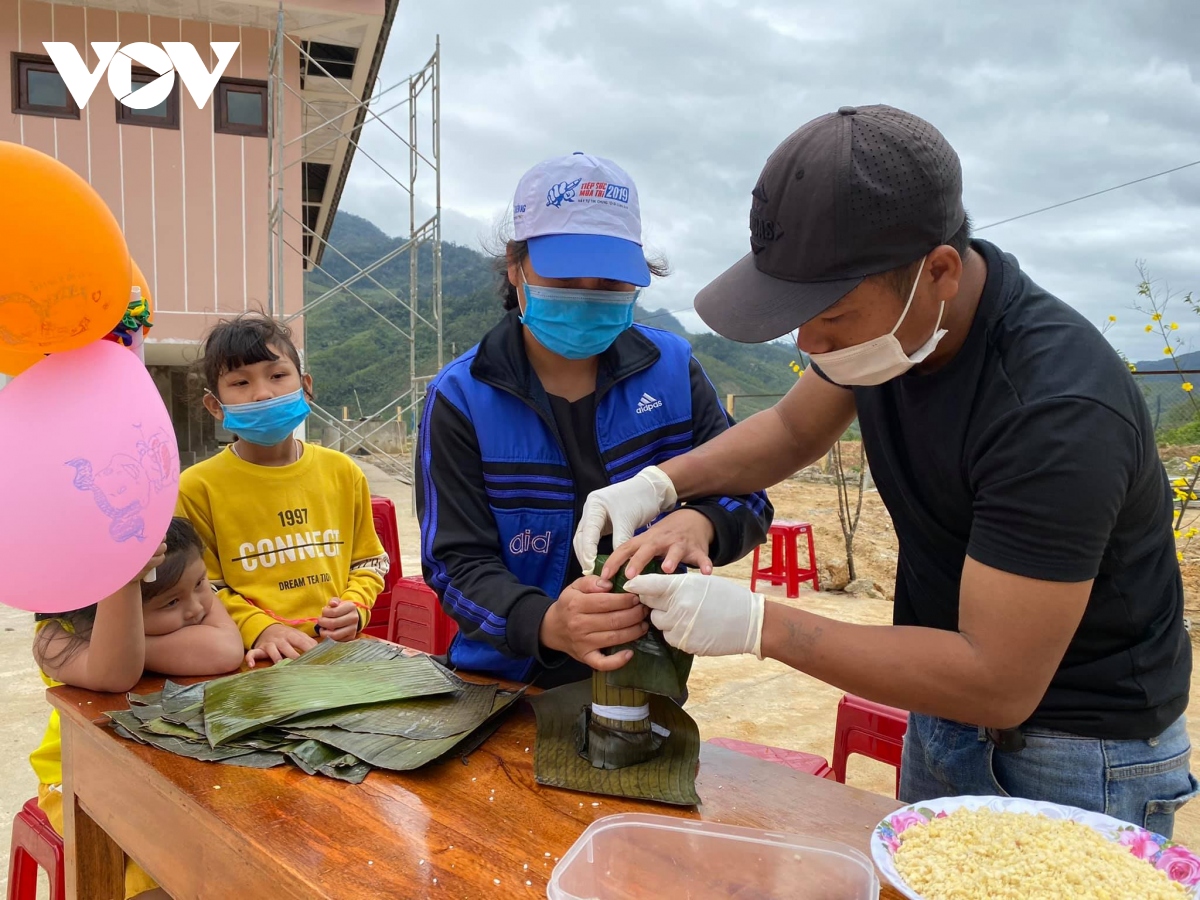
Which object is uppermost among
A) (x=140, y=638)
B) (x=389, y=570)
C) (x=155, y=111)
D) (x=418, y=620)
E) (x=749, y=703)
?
(x=155, y=111)

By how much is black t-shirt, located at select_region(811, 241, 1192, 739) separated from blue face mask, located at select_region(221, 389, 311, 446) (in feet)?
5.77

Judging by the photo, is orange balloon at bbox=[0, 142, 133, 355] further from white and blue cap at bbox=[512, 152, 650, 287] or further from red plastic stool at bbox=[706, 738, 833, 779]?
red plastic stool at bbox=[706, 738, 833, 779]

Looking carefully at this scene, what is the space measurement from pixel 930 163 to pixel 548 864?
1.19 metres

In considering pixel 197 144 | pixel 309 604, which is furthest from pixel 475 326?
pixel 309 604

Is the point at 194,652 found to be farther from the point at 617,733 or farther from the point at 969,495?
the point at 969,495

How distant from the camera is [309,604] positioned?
2662mm

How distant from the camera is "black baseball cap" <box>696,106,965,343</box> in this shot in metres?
1.29

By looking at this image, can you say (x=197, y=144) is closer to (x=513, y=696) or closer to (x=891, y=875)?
(x=513, y=696)

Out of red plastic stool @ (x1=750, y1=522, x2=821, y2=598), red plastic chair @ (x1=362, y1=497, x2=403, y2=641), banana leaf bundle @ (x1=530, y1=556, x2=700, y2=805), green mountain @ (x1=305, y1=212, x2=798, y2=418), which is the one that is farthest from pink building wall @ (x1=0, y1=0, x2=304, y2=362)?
green mountain @ (x1=305, y1=212, x2=798, y2=418)

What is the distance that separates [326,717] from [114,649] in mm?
580

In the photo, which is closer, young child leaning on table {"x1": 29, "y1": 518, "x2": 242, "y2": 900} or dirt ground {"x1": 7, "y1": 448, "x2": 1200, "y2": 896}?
young child leaning on table {"x1": 29, "y1": 518, "x2": 242, "y2": 900}

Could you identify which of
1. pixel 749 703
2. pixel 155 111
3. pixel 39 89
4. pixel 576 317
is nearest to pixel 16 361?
pixel 576 317

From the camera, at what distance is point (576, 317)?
1967 mm
